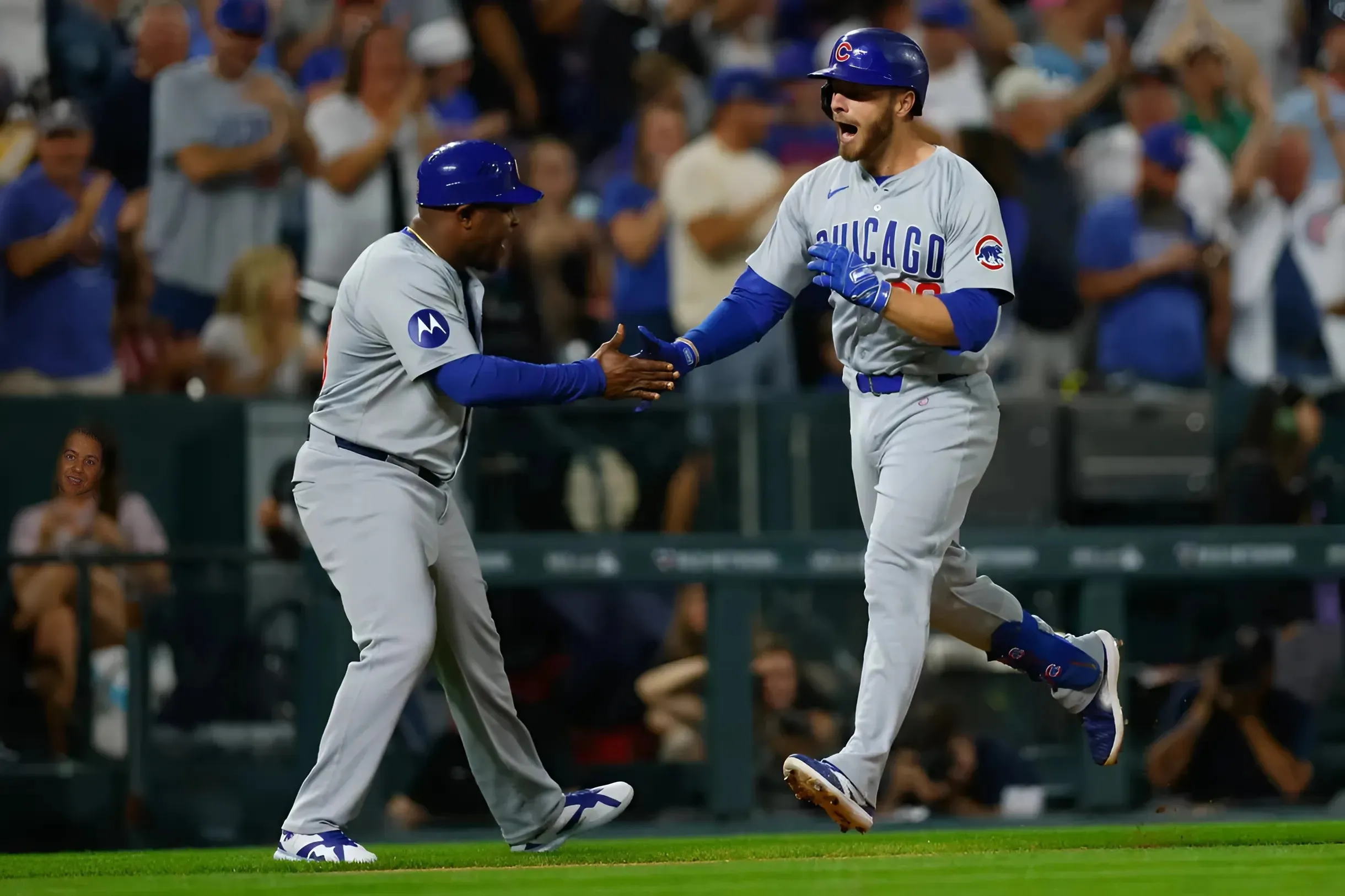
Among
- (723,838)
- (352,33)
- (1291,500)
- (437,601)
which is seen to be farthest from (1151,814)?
(352,33)

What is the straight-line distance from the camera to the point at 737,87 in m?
8.34

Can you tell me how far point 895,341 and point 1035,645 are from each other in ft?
3.35

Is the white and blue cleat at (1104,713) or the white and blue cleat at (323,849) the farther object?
the white and blue cleat at (1104,713)

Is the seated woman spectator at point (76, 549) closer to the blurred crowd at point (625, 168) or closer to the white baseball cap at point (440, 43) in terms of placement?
A: the blurred crowd at point (625, 168)

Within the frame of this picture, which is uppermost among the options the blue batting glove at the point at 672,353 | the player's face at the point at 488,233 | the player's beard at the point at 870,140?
the player's beard at the point at 870,140

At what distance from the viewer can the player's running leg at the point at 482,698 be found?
5.13 metres

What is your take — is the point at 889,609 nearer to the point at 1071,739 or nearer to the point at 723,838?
the point at 723,838

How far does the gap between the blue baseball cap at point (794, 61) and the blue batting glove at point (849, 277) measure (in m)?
3.99

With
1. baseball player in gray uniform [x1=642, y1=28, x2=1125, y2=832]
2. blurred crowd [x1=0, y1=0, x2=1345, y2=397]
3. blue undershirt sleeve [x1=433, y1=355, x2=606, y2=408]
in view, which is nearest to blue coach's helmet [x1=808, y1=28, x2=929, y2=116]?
baseball player in gray uniform [x1=642, y1=28, x2=1125, y2=832]

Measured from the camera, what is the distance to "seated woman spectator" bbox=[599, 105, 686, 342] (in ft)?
26.5

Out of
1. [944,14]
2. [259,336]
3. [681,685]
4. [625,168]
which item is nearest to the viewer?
[681,685]

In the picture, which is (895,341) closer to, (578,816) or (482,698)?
(482,698)

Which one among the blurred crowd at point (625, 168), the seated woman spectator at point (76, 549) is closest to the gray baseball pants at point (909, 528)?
the blurred crowd at point (625, 168)

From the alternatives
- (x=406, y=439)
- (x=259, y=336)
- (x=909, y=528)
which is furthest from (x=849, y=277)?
(x=259, y=336)
